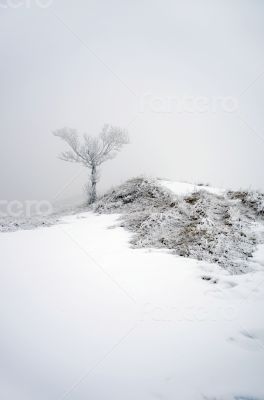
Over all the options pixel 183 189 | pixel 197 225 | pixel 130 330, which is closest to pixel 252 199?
pixel 183 189

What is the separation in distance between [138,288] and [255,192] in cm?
684

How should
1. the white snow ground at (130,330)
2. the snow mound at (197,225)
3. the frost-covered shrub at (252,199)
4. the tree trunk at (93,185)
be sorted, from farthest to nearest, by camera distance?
the tree trunk at (93,185)
the frost-covered shrub at (252,199)
the snow mound at (197,225)
the white snow ground at (130,330)

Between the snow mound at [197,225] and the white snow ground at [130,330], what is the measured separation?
0.49 m

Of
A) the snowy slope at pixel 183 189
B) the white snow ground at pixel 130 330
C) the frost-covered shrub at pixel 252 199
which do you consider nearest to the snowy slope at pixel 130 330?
the white snow ground at pixel 130 330

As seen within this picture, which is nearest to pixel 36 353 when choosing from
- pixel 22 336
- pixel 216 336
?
pixel 22 336

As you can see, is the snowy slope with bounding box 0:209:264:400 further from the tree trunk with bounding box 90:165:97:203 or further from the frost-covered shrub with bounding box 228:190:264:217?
the tree trunk with bounding box 90:165:97:203

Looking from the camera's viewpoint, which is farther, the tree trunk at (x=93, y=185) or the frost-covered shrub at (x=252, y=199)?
the tree trunk at (x=93, y=185)

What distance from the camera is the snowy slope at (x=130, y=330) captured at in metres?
2.52

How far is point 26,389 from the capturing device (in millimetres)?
2490

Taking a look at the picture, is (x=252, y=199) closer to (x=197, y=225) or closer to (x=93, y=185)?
(x=197, y=225)

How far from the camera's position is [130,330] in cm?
321

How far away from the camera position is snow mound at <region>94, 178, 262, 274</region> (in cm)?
536

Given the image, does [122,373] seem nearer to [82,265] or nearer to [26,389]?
[26,389]

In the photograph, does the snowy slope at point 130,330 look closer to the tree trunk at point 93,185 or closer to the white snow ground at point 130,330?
the white snow ground at point 130,330
